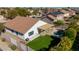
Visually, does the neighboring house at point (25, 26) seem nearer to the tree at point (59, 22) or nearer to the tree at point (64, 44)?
the tree at point (59, 22)

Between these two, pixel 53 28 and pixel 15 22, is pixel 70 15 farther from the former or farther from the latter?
pixel 15 22

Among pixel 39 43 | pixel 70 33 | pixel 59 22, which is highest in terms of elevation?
pixel 59 22

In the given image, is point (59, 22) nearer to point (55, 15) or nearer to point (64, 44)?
point (55, 15)

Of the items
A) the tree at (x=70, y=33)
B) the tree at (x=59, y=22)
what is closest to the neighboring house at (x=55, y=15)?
the tree at (x=59, y=22)

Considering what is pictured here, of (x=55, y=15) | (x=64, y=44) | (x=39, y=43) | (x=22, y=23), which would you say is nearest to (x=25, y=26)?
(x=22, y=23)

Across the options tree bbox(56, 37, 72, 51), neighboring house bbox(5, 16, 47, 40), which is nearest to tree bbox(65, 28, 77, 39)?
Answer: tree bbox(56, 37, 72, 51)

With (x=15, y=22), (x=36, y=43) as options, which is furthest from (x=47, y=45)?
(x=15, y=22)
